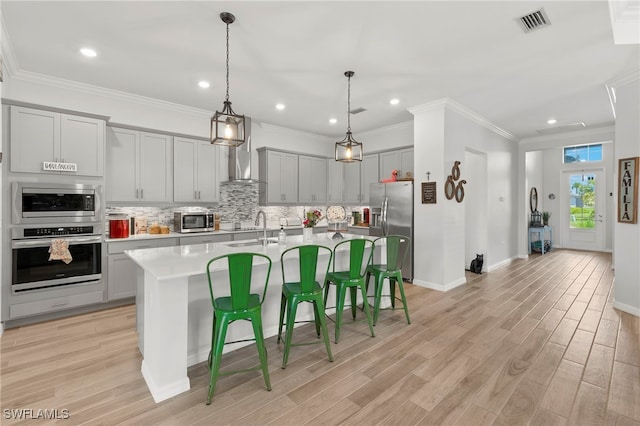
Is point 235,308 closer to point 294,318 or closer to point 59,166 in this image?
point 294,318

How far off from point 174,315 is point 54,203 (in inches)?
103

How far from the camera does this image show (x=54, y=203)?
3.56 meters

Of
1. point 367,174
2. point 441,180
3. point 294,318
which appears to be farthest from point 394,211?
point 294,318

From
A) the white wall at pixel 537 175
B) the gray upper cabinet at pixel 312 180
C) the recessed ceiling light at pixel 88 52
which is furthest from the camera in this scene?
the white wall at pixel 537 175

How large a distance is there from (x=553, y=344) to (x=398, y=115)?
13.0ft

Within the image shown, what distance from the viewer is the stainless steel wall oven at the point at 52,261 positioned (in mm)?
3346

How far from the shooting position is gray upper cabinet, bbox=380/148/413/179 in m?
5.62

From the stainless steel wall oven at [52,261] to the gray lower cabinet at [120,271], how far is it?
0.39 ft

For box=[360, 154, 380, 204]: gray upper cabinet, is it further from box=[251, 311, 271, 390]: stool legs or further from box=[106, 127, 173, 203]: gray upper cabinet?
box=[251, 311, 271, 390]: stool legs

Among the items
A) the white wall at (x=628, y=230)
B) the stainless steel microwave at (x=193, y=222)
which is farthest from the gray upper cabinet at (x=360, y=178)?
the white wall at (x=628, y=230)

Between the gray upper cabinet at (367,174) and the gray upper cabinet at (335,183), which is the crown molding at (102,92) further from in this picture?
the gray upper cabinet at (367,174)

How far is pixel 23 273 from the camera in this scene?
3.37m

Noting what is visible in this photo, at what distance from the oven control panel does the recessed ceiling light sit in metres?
1.97

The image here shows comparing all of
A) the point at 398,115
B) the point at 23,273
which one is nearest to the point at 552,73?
the point at 398,115
